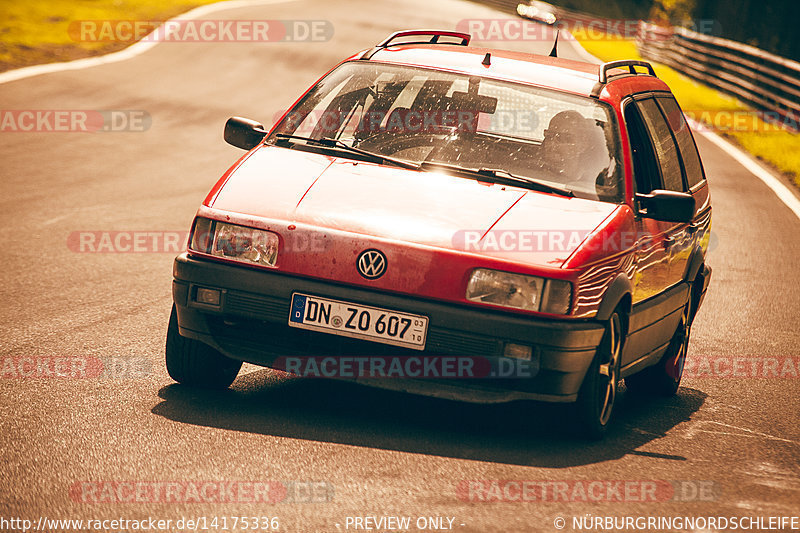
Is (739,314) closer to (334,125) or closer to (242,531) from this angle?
(334,125)

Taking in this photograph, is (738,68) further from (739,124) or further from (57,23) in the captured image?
(57,23)

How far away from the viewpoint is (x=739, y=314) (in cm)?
1005

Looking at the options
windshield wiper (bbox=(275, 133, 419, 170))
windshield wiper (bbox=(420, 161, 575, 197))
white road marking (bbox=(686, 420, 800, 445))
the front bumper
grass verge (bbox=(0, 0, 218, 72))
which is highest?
windshield wiper (bbox=(420, 161, 575, 197))

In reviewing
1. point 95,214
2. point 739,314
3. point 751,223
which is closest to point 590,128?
point 739,314

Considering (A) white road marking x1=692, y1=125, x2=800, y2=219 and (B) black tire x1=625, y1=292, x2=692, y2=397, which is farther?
(A) white road marking x1=692, y1=125, x2=800, y2=219

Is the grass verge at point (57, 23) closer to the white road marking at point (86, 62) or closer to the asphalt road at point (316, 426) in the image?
the white road marking at point (86, 62)

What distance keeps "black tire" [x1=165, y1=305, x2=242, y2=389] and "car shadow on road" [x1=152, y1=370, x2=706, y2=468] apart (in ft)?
0.18

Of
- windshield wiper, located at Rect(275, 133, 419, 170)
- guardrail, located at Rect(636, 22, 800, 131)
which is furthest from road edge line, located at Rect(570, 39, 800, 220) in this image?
windshield wiper, located at Rect(275, 133, 419, 170)

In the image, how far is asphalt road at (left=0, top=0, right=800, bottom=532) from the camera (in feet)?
15.3

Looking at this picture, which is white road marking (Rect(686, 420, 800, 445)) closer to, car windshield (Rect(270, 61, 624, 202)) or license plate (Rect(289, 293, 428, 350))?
car windshield (Rect(270, 61, 624, 202))

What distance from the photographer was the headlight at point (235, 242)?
5.68 meters

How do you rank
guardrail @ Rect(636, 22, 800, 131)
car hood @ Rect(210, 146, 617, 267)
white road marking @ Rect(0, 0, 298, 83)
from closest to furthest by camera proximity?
car hood @ Rect(210, 146, 617, 267)
white road marking @ Rect(0, 0, 298, 83)
guardrail @ Rect(636, 22, 800, 131)

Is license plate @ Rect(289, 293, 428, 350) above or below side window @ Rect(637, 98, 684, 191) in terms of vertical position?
below

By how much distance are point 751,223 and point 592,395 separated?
376 inches
